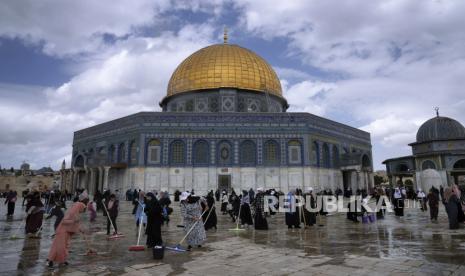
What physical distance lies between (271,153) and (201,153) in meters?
5.73

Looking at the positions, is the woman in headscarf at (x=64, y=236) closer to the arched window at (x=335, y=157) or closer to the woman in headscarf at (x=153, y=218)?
the woman in headscarf at (x=153, y=218)

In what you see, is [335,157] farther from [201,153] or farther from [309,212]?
[309,212]

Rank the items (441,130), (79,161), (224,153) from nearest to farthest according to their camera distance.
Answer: (224,153)
(79,161)
(441,130)

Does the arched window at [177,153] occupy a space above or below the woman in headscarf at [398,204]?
above

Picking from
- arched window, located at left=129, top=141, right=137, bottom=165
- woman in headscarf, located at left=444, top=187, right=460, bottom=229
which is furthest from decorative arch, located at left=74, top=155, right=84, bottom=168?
woman in headscarf, located at left=444, top=187, right=460, bottom=229

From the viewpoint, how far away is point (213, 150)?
2817 cm

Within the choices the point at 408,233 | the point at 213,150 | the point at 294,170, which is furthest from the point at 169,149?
the point at 408,233

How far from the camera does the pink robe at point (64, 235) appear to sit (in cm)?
565

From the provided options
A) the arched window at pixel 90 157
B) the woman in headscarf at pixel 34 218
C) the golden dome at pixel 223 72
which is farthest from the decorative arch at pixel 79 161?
the woman in headscarf at pixel 34 218

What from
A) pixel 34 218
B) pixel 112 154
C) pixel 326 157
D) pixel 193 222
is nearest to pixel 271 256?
pixel 193 222

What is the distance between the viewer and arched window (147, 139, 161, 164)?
2806cm

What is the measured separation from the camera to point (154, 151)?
28250 millimetres

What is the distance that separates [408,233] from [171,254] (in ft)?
20.7

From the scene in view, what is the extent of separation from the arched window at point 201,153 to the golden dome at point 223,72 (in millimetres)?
6017
